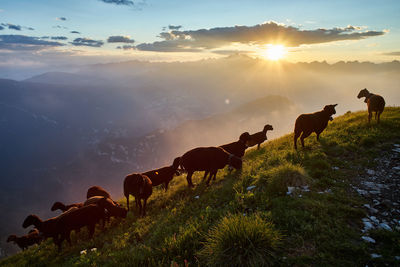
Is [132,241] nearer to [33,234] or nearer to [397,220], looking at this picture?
[397,220]

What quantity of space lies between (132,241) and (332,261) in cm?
708

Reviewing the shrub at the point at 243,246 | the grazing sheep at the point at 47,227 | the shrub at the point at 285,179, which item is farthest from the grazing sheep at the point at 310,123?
the grazing sheep at the point at 47,227

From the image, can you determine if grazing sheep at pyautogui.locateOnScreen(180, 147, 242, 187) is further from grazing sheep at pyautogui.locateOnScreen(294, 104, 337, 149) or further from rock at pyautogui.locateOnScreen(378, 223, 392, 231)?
rock at pyautogui.locateOnScreen(378, 223, 392, 231)

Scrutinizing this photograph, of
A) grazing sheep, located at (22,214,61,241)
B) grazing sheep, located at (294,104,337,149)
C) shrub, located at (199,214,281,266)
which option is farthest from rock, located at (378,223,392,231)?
grazing sheep, located at (22,214,61,241)

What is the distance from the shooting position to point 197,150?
1286 cm

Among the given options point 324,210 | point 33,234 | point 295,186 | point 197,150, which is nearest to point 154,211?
point 197,150

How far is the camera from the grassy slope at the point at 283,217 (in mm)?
5305

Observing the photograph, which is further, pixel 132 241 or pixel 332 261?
pixel 132 241

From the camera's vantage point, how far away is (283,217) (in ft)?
21.3

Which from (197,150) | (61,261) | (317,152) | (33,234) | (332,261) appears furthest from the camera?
(33,234)

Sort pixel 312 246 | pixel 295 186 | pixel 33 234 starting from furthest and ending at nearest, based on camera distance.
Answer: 1. pixel 33 234
2. pixel 295 186
3. pixel 312 246

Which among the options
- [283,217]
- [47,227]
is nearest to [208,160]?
[283,217]

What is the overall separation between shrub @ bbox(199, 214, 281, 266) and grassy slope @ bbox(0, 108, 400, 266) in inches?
8.7

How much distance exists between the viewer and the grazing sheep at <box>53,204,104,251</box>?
10.9 meters
